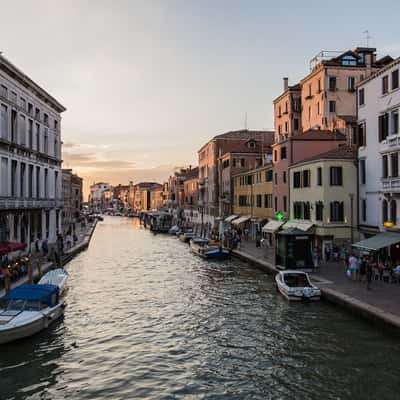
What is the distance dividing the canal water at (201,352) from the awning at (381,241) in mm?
5855

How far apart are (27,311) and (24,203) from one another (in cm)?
2428

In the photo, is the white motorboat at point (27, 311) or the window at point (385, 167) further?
the window at point (385, 167)

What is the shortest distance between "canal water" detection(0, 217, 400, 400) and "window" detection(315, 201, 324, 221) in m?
8.87

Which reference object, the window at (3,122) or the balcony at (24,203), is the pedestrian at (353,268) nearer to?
the balcony at (24,203)

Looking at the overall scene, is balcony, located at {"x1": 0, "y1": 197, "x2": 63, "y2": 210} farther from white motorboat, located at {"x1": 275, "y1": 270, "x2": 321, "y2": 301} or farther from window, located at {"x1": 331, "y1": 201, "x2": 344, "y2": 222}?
window, located at {"x1": 331, "y1": 201, "x2": 344, "y2": 222}

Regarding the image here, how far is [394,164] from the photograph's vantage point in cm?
2761

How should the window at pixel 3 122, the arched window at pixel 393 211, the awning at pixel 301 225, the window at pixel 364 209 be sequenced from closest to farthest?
the arched window at pixel 393 211, the window at pixel 364 209, the awning at pixel 301 225, the window at pixel 3 122

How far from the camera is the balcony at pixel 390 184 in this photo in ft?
88.3

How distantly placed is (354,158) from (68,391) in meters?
25.8

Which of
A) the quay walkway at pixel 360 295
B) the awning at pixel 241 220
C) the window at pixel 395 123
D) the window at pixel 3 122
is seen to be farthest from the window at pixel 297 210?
the window at pixel 3 122

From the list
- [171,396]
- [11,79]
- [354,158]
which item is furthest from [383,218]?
[11,79]

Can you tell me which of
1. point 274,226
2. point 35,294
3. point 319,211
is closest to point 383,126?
point 319,211

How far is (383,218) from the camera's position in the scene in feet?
96.4

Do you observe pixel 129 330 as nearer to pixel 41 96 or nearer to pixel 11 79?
pixel 11 79
